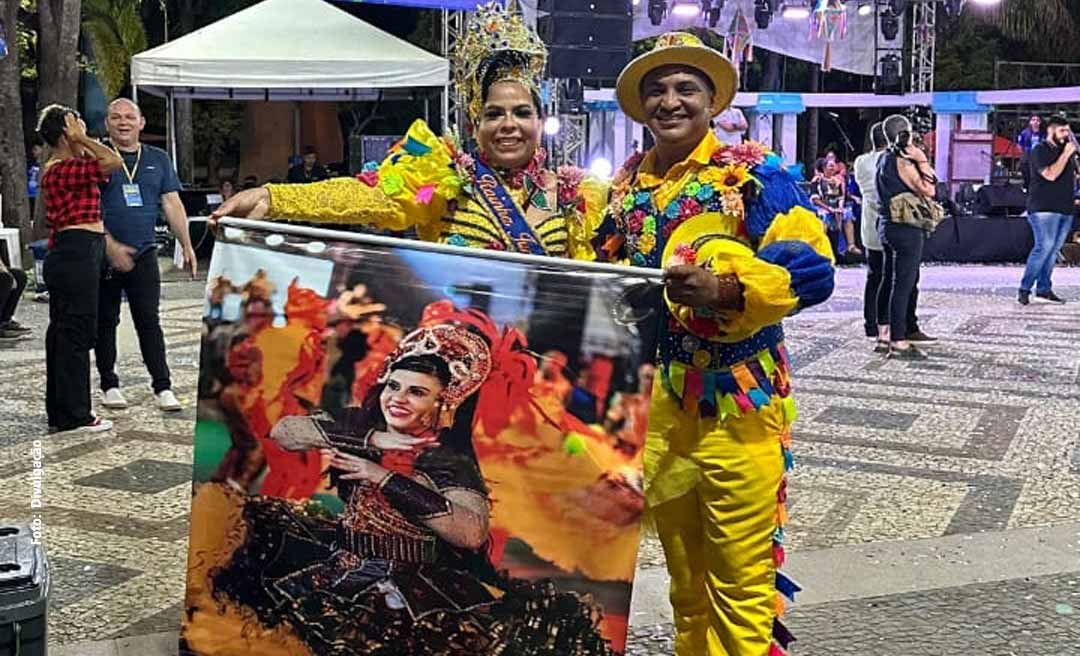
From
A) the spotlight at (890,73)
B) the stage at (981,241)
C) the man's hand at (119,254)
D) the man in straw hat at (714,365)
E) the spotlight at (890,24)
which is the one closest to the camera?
the man in straw hat at (714,365)

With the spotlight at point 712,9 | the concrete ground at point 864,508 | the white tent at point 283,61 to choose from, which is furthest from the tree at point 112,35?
the concrete ground at point 864,508

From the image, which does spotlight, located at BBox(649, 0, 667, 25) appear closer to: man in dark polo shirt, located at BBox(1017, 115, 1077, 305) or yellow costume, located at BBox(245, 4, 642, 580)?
man in dark polo shirt, located at BBox(1017, 115, 1077, 305)

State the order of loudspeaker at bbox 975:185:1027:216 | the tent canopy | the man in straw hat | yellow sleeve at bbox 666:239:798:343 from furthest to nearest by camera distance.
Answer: loudspeaker at bbox 975:185:1027:216
the tent canopy
the man in straw hat
yellow sleeve at bbox 666:239:798:343

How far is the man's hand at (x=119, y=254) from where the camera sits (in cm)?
623

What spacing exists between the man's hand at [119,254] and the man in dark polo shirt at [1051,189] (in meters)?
8.51

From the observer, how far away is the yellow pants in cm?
266

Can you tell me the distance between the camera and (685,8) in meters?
19.4

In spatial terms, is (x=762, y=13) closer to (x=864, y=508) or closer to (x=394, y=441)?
(x=864, y=508)

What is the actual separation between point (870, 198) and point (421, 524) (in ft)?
24.9

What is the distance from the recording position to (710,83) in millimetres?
2738

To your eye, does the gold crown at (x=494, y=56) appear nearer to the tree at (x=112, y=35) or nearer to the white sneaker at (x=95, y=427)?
the white sneaker at (x=95, y=427)

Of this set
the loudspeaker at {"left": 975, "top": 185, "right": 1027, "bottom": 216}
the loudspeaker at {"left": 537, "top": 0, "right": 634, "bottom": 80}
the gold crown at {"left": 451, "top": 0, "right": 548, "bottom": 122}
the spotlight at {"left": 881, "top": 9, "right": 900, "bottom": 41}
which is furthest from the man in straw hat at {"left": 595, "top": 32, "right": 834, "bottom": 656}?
the spotlight at {"left": 881, "top": 9, "right": 900, "bottom": 41}

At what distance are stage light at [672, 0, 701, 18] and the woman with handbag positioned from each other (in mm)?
11268

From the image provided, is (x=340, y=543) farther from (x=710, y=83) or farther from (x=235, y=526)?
(x=710, y=83)
